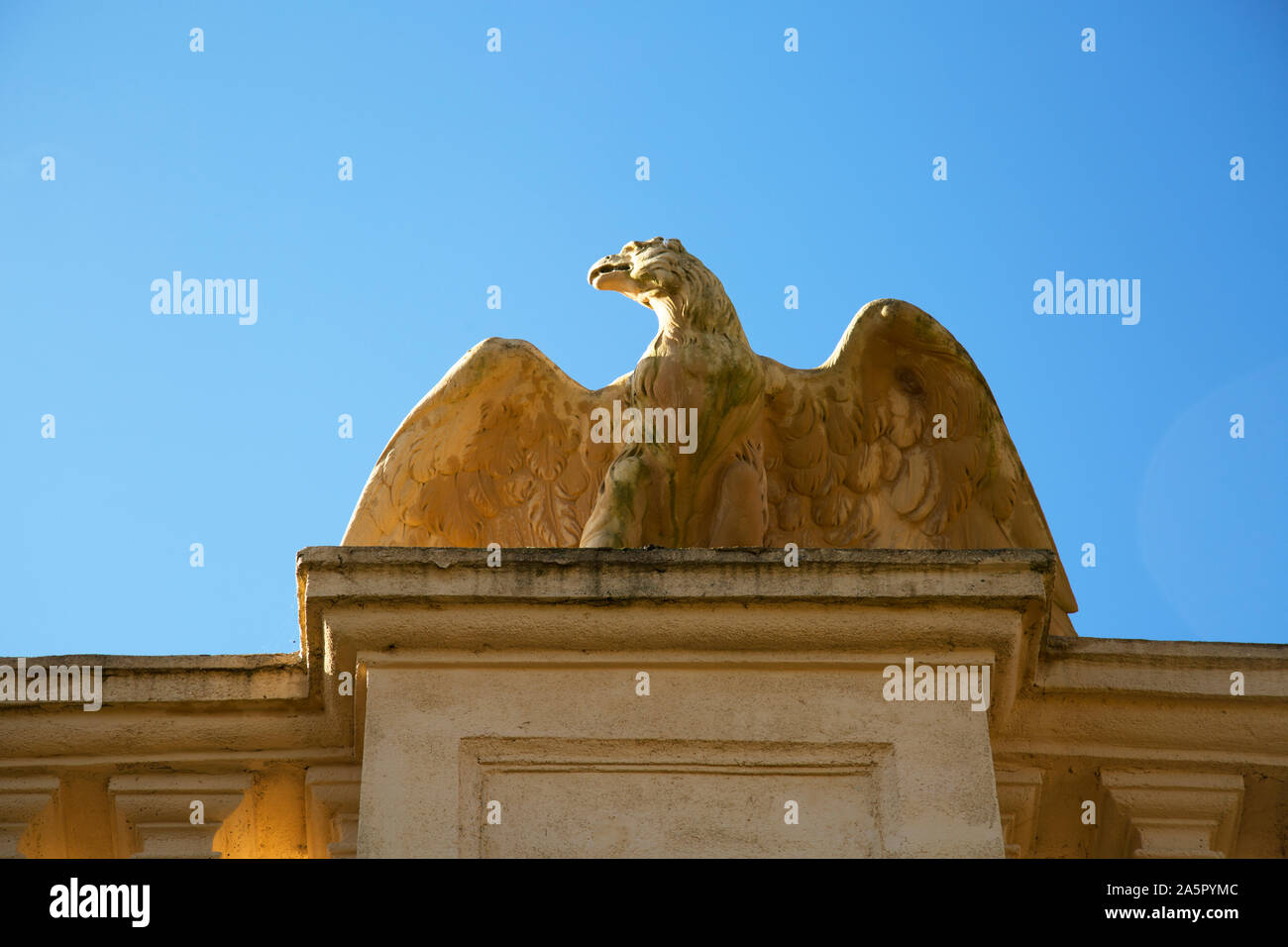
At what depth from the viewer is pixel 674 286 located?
10117mm

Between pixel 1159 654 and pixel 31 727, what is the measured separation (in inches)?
165

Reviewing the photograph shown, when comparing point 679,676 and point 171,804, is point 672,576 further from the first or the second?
point 171,804

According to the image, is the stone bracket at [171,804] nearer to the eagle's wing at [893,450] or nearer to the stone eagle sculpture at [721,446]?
the stone eagle sculpture at [721,446]

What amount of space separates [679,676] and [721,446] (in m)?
2.38

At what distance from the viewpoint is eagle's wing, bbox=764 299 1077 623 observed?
9.67m

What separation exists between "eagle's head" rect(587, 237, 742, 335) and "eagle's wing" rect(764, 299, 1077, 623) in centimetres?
37

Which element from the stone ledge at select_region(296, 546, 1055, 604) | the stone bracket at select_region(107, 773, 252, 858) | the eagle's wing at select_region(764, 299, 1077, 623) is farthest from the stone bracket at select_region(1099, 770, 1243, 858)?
the stone bracket at select_region(107, 773, 252, 858)

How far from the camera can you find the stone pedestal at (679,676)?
7094 millimetres

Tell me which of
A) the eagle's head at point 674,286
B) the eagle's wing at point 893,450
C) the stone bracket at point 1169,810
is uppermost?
the eagle's head at point 674,286

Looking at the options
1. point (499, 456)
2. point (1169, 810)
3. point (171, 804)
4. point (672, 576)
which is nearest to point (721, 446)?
point (499, 456)

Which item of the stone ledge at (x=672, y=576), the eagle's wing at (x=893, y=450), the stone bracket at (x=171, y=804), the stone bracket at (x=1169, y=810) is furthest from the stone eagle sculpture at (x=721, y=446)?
the stone ledge at (x=672, y=576)

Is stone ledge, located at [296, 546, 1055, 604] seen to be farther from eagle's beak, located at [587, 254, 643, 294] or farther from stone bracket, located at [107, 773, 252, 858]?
eagle's beak, located at [587, 254, 643, 294]

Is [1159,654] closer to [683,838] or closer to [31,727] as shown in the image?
[683,838]
